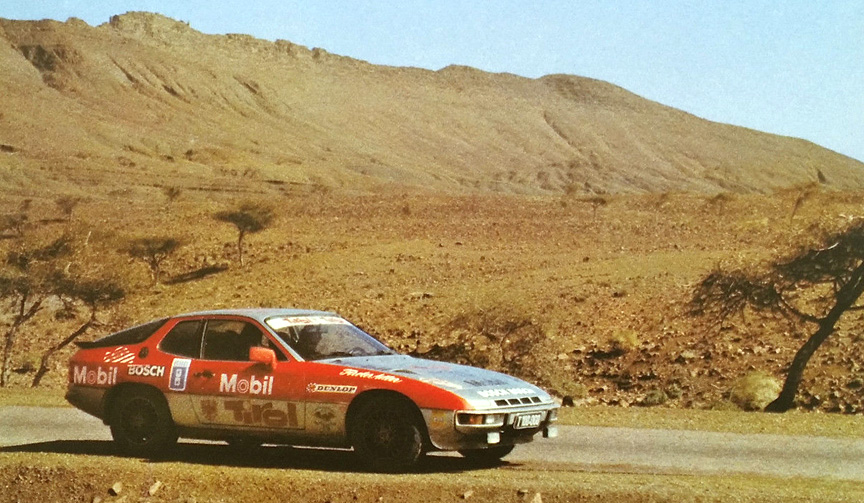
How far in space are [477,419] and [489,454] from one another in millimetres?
1271

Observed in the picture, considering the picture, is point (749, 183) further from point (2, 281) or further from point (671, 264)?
point (2, 281)

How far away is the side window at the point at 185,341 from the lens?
1019 cm

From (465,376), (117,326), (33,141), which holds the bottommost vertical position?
(117,326)

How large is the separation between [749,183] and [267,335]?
529ft

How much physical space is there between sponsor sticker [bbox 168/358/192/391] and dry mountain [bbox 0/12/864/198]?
249 ft

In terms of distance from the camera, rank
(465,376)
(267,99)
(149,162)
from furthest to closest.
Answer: (267,99) < (149,162) < (465,376)

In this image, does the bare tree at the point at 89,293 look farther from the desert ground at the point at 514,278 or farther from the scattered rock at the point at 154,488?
the scattered rock at the point at 154,488

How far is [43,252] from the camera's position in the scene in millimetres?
38938

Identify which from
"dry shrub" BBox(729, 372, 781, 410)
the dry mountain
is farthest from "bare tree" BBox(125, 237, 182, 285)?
the dry mountain

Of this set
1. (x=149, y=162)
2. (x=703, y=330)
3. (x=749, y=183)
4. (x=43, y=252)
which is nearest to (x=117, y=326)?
(x=43, y=252)

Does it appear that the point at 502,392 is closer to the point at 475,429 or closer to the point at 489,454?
the point at 475,429

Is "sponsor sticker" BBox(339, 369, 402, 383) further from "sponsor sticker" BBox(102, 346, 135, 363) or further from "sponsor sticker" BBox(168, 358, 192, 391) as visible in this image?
"sponsor sticker" BBox(102, 346, 135, 363)

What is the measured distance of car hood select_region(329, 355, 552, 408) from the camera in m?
9.01

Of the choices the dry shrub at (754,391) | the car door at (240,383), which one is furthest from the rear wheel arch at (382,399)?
the dry shrub at (754,391)
